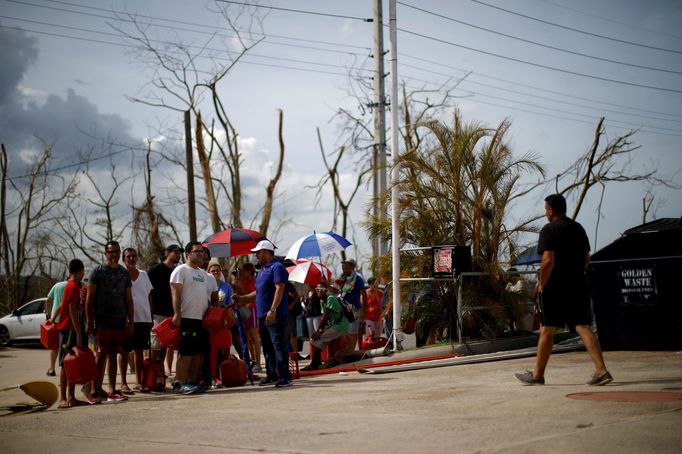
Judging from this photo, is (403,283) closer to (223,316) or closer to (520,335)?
(520,335)

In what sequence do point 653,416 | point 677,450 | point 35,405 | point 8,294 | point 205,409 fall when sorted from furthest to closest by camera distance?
point 8,294
point 35,405
point 205,409
point 653,416
point 677,450

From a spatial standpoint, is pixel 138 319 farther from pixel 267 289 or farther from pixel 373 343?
pixel 373 343

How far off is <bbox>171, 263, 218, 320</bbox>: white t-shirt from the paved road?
1.12 m

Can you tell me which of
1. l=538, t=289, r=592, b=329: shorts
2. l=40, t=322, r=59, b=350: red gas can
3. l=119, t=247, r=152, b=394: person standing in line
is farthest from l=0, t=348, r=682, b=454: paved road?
l=40, t=322, r=59, b=350: red gas can

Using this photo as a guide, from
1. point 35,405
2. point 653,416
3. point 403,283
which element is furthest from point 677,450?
point 403,283

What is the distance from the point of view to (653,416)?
6.27 meters

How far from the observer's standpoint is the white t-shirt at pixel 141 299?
38.5ft

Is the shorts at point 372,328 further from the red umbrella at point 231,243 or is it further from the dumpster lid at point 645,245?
the dumpster lid at point 645,245

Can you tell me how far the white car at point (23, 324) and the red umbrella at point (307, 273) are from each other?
494 inches

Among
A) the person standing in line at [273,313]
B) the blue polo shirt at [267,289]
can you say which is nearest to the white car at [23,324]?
the person standing in line at [273,313]

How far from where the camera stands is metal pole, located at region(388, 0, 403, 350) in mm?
14789

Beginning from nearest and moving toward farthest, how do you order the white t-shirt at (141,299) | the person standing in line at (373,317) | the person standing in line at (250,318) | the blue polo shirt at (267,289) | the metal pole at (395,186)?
the blue polo shirt at (267,289)
the white t-shirt at (141,299)
the person standing in line at (250,318)
the metal pole at (395,186)
the person standing in line at (373,317)

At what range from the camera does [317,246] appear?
1788cm

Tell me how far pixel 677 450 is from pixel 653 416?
1.21 metres
